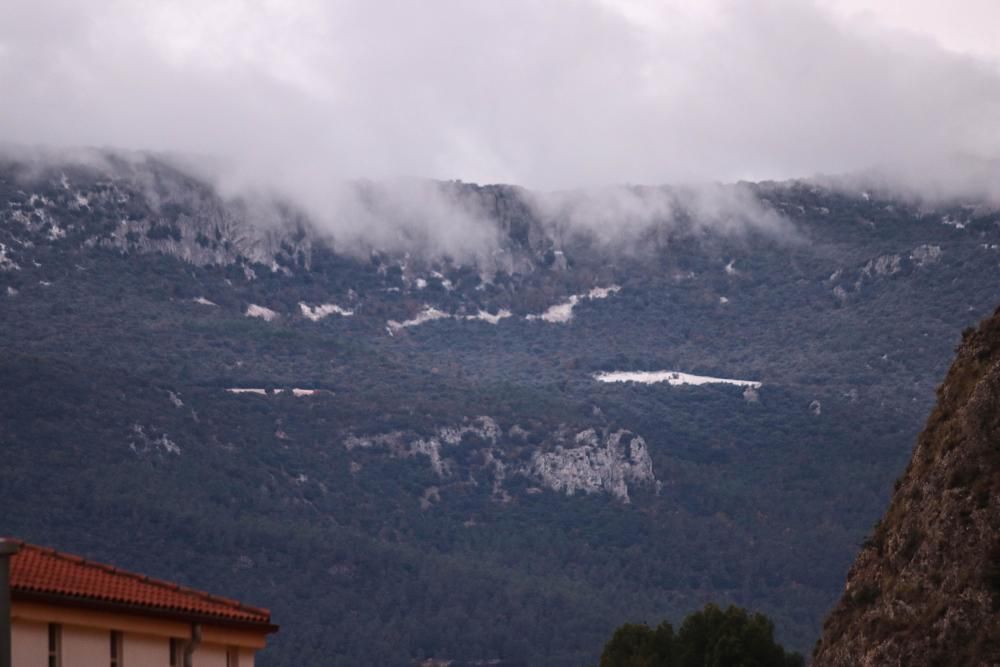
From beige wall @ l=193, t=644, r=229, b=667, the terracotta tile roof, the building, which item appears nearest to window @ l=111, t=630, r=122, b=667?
the building

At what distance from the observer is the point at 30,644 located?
35.9m

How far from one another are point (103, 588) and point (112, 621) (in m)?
0.56

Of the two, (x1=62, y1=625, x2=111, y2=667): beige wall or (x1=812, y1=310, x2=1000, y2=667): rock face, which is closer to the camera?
(x1=62, y1=625, x2=111, y2=667): beige wall

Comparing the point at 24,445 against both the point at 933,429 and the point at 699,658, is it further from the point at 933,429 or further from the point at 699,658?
the point at 933,429

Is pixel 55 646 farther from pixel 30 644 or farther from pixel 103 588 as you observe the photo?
pixel 103 588

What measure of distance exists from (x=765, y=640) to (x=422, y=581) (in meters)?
93.7

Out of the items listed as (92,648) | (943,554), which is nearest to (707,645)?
(943,554)

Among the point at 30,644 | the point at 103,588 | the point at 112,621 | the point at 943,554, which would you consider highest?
the point at 943,554

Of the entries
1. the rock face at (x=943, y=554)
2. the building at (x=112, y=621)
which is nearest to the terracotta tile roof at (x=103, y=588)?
the building at (x=112, y=621)

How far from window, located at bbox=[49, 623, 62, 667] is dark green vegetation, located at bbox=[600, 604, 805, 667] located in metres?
64.7

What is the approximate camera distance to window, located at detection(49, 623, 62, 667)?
3656cm

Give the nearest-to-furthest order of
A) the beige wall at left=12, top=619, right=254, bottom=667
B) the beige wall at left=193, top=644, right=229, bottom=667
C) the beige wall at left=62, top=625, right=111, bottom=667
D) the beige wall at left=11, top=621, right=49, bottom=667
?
the beige wall at left=11, top=621, right=49, bottom=667
the beige wall at left=12, top=619, right=254, bottom=667
the beige wall at left=62, top=625, right=111, bottom=667
the beige wall at left=193, top=644, right=229, bottom=667

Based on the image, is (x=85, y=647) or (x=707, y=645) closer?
(x=85, y=647)

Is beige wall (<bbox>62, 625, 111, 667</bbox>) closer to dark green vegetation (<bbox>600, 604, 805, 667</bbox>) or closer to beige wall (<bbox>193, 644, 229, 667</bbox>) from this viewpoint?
beige wall (<bbox>193, 644, 229, 667</bbox>)
